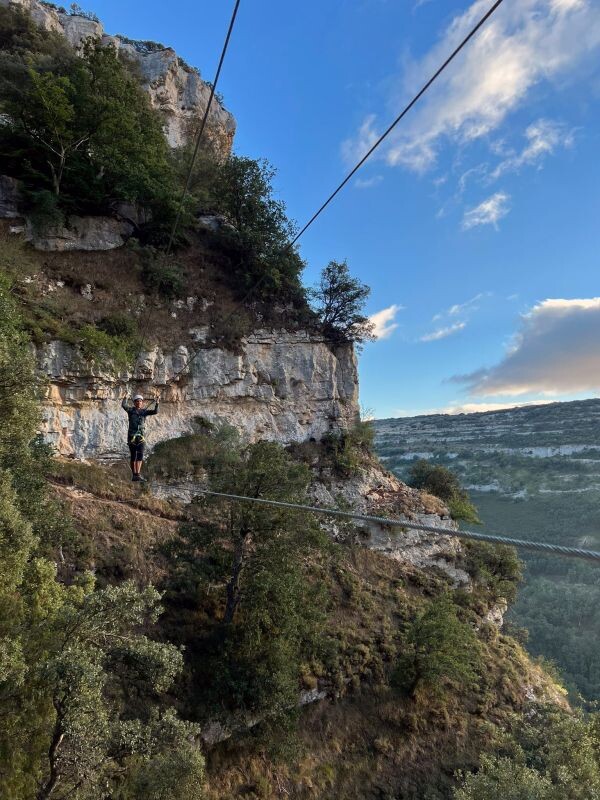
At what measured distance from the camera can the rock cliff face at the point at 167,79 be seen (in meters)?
37.2

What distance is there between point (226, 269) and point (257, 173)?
23.1ft

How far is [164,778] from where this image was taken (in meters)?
7.25

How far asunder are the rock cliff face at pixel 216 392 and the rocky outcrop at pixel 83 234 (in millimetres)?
6670

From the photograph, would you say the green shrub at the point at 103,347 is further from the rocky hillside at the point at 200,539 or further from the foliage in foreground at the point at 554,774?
the foliage in foreground at the point at 554,774

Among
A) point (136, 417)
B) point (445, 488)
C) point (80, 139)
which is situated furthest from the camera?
point (445, 488)

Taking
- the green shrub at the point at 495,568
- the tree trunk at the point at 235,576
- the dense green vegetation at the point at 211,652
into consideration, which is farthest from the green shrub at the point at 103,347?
the green shrub at the point at 495,568

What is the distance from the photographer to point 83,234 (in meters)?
20.9

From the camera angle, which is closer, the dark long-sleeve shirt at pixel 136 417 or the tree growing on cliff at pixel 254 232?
the dark long-sleeve shirt at pixel 136 417

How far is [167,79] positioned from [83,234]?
94.4 feet

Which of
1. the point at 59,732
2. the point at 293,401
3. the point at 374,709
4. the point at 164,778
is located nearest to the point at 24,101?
the point at 293,401

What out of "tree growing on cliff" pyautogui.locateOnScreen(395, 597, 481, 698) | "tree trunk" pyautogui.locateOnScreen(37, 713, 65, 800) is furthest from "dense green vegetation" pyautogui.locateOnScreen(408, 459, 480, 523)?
"tree trunk" pyautogui.locateOnScreen(37, 713, 65, 800)

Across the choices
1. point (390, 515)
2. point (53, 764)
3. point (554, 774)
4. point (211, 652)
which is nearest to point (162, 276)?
point (211, 652)

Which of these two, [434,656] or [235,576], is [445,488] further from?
[235,576]

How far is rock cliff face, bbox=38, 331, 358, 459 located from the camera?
54.4 feet
